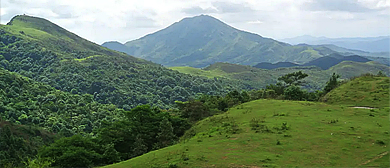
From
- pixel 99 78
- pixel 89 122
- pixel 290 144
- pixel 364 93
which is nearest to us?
pixel 290 144

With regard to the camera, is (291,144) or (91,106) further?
(91,106)

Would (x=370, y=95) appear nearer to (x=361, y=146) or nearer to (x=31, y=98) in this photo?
(x=361, y=146)

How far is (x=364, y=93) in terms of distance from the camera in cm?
4288

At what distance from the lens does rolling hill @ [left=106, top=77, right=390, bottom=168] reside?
59.4 ft

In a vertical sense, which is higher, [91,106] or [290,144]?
[290,144]

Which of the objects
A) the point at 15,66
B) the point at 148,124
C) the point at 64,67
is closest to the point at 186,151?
the point at 148,124

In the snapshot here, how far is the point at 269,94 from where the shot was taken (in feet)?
220

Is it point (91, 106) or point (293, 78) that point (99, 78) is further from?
point (293, 78)

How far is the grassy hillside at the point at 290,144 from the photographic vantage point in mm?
18141

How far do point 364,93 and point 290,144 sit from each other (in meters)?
27.8

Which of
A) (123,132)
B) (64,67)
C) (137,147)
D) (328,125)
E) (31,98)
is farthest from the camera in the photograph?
(64,67)

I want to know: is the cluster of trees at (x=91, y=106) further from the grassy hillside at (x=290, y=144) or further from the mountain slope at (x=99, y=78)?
the grassy hillside at (x=290, y=144)

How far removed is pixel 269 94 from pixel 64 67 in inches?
5322

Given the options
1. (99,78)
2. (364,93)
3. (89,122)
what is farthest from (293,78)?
(99,78)
